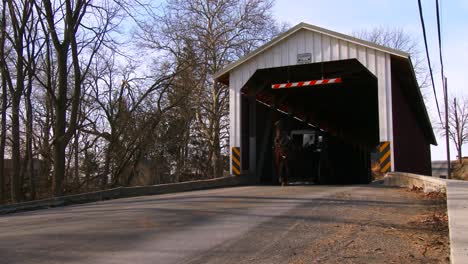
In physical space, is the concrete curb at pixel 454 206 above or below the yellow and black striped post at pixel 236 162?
below

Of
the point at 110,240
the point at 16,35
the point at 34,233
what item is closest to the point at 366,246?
the point at 110,240

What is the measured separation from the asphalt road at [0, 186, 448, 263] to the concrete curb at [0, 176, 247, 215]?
0.73 metres

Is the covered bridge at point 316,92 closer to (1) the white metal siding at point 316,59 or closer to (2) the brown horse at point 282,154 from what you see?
(1) the white metal siding at point 316,59

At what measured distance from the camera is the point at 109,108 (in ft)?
97.3

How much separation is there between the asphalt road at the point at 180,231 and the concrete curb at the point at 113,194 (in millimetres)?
731

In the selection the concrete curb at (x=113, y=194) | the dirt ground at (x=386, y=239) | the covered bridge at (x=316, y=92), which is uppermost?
the covered bridge at (x=316, y=92)

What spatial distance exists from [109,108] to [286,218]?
2391cm

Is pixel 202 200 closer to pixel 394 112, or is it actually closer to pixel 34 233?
pixel 34 233

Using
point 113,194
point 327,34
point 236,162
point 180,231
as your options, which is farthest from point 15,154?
point 180,231

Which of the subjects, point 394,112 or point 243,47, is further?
point 243,47

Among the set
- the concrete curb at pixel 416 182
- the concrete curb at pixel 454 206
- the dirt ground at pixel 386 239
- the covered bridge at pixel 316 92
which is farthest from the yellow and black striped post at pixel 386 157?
the dirt ground at pixel 386 239

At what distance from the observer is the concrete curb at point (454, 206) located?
439cm

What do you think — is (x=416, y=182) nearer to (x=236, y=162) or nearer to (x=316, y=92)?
(x=236, y=162)

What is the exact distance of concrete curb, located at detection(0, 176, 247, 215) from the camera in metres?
10.3
